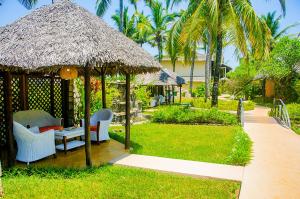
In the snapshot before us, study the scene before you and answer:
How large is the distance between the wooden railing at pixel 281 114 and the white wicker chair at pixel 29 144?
10751 millimetres

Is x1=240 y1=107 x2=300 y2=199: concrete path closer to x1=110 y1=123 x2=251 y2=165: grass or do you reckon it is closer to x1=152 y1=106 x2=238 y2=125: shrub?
x1=110 y1=123 x2=251 y2=165: grass

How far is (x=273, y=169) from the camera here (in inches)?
272

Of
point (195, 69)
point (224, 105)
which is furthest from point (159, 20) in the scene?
point (224, 105)

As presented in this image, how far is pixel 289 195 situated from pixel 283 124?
32.7 ft

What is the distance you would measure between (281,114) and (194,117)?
15.6 feet

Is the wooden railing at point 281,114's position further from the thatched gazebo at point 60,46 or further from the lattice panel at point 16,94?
the lattice panel at point 16,94

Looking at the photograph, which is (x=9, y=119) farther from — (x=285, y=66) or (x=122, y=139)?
(x=285, y=66)

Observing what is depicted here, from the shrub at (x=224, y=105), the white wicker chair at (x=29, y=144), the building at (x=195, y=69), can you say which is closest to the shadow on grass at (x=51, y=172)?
the white wicker chair at (x=29, y=144)

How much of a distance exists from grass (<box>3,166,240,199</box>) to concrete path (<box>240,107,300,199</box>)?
429 millimetres

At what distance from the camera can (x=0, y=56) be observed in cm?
666

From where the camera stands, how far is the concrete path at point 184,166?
647 cm

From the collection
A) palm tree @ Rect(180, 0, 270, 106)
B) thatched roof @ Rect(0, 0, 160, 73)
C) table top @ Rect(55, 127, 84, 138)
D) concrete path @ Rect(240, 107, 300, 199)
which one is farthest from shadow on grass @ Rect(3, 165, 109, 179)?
palm tree @ Rect(180, 0, 270, 106)

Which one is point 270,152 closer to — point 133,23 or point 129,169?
point 129,169

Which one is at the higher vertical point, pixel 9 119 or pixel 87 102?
pixel 87 102
